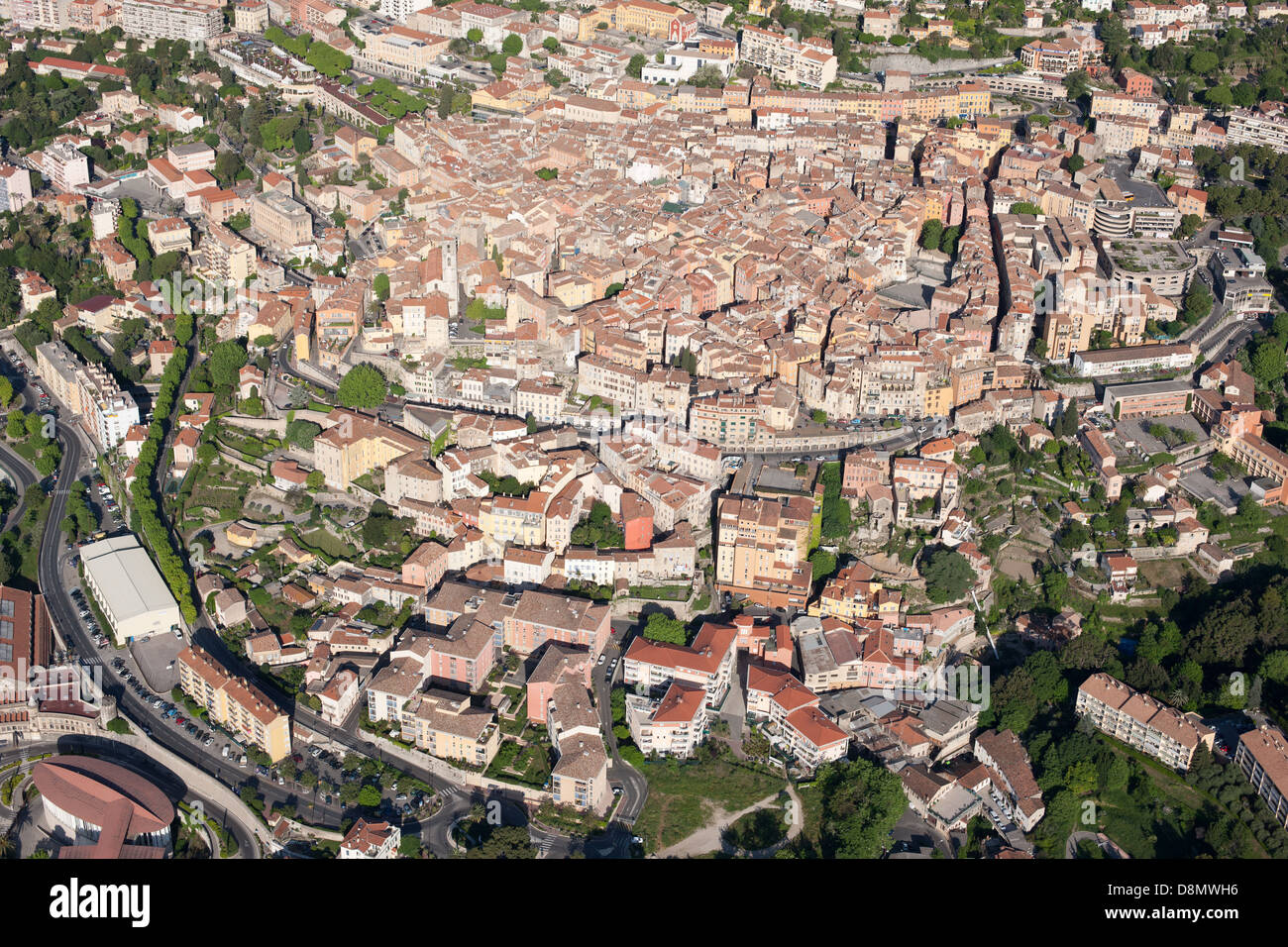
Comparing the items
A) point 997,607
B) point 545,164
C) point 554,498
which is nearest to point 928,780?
point 997,607

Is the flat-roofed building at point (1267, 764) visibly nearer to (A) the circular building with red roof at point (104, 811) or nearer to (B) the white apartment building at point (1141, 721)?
(B) the white apartment building at point (1141, 721)

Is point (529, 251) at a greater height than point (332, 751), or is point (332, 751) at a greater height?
point (529, 251)

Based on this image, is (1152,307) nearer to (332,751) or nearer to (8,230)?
(332,751)

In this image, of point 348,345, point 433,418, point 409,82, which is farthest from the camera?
point 409,82

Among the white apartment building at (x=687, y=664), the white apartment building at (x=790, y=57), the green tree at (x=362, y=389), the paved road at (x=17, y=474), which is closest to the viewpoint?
the white apartment building at (x=687, y=664)

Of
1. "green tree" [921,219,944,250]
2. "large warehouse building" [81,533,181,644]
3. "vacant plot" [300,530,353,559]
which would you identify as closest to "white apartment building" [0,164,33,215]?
"large warehouse building" [81,533,181,644]

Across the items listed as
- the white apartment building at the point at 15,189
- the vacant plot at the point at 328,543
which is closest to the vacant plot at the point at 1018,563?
the vacant plot at the point at 328,543
